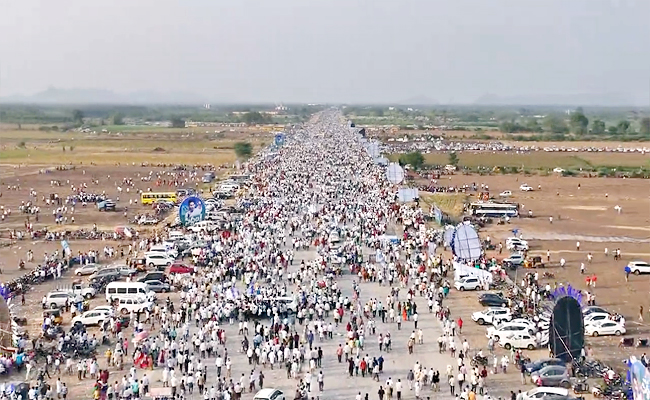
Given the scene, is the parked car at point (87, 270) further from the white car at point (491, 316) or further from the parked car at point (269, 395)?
the parked car at point (269, 395)

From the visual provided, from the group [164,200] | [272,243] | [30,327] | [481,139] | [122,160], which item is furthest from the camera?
[481,139]

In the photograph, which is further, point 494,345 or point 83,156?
point 83,156

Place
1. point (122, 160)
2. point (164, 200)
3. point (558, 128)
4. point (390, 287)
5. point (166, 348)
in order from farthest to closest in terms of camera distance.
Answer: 1. point (558, 128)
2. point (122, 160)
3. point (164, 200)
4. point (390, 287)
5. point (166, 348)

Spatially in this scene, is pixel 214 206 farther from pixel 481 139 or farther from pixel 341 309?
pixel 481 139

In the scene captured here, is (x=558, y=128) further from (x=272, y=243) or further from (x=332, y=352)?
(x=332, y=352)

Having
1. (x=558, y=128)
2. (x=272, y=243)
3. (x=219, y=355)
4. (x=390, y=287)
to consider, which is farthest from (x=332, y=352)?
(x=558, y=128)

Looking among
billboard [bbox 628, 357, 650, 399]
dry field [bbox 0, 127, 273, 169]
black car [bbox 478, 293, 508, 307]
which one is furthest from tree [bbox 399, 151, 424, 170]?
billboard [bbox 628, 357, 650, 399]

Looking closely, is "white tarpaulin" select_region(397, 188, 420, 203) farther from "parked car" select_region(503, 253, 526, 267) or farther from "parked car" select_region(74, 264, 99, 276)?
"parked car" select_region(74, 264, 99, 276)
